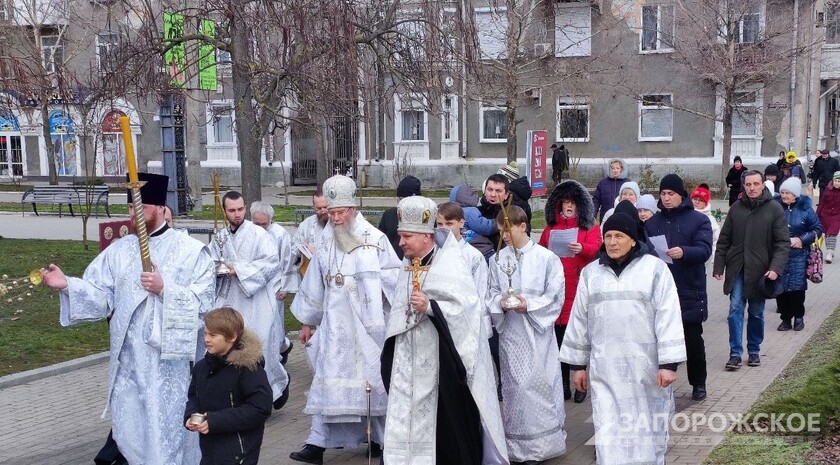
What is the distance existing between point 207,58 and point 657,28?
2333 cm

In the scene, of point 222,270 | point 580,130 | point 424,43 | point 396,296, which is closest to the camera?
point 396,296

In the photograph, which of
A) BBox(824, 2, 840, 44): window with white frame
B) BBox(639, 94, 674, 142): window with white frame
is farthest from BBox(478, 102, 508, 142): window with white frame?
BBox(824, 2, 840, 44): window with white frame

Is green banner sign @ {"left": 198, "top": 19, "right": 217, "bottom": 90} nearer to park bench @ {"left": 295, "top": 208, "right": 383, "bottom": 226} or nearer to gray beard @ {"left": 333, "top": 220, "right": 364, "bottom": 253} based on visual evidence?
park bench @ {"left": 295, "top": 208, "right": 383, "bottom": 226}

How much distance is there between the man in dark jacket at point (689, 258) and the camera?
26.8ft

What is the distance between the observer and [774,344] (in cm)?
1083

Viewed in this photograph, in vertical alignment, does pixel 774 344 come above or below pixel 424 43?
below

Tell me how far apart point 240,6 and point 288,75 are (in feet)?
3.13

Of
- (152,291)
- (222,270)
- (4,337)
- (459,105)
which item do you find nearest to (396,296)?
(152,291)

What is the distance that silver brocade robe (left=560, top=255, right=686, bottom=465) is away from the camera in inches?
239

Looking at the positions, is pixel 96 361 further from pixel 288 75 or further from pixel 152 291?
pixel 152 291

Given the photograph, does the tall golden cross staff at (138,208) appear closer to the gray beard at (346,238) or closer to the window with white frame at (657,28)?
the gray beard at (346,238)

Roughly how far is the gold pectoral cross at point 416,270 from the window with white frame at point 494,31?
24.2 meters

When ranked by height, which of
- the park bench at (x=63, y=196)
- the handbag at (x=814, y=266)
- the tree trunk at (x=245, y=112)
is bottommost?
the handbag at (x=814, y=266)

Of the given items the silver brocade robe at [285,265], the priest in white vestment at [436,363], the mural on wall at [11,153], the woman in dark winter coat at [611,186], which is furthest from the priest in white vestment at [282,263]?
the mural on wall at [11,153]
